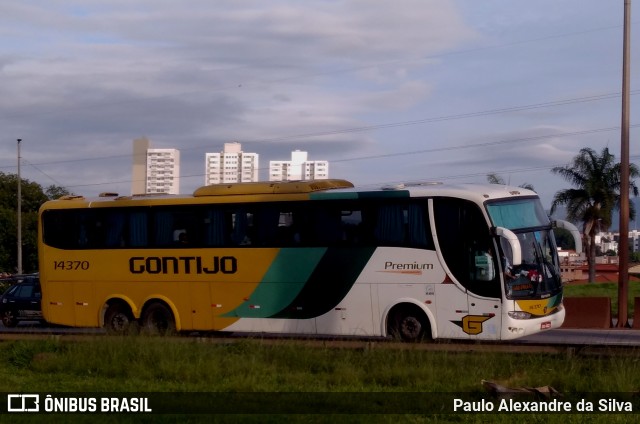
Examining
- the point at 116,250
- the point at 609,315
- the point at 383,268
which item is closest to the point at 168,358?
the point at 383,268

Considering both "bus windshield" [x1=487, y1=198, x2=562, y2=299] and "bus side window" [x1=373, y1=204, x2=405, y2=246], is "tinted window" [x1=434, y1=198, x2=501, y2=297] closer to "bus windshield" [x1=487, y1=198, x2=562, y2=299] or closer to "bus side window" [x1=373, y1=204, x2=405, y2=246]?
"bus windshield" [x1=487, y1=198, x2=562, y2=299]

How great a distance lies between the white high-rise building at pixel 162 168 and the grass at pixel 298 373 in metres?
108

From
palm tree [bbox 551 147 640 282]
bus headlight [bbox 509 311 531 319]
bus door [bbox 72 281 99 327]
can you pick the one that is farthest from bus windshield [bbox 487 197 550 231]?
palm tree [bbox 551 147 640 282]

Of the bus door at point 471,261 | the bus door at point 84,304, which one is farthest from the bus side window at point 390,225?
the bus door at point 84,304

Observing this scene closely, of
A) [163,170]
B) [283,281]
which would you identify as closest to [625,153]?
[283,281]

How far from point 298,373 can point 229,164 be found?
127 meters

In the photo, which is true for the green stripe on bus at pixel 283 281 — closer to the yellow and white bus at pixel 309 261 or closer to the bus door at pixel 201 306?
the yellow and white bus at pixel 309 261

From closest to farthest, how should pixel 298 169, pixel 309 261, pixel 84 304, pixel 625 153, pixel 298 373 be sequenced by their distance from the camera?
pixel 298 373
pixel 309 261
pixel 84 304
pixel 625 153
pixel 298 169

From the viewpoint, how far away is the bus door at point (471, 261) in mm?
18703

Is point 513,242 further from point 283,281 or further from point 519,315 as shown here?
point 283,281

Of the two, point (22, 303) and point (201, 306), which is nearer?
point (201, 306)

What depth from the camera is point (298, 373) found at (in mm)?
14266

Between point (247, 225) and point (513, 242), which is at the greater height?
point (247, 225)

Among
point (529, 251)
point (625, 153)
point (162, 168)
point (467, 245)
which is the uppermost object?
point (162, 168)
